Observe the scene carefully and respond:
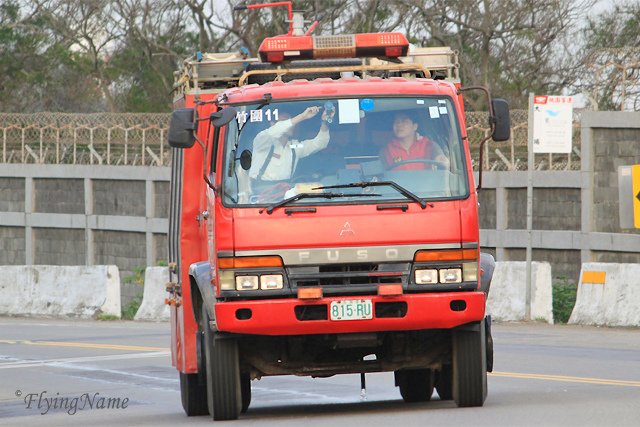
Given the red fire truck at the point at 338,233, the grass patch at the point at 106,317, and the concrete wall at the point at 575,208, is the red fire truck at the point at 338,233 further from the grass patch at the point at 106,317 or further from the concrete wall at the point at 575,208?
the grass patch at the point at 106,317

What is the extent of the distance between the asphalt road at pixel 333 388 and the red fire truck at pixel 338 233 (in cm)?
48

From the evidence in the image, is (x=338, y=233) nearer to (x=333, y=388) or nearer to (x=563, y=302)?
(x=333, y=388)

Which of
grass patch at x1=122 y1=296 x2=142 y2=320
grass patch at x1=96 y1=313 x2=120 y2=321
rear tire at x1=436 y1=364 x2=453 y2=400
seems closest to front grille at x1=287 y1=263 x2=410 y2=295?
rear tire at x1=436 y1=364 x2=453 y2=400

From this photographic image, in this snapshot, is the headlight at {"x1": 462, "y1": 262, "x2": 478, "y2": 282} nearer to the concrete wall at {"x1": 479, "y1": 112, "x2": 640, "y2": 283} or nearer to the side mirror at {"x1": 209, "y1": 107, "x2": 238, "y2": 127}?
the side mirror at {"x1": 209, "y1": 107, "x2": 238, "y2": 127}

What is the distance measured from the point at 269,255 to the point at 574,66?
39011 millimetres

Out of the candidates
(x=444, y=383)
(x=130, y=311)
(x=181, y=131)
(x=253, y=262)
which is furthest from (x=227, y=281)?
(x=130, y=311)

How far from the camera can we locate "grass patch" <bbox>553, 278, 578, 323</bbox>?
23875 mm

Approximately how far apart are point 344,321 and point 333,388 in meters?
4.64

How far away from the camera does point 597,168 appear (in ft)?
79.1

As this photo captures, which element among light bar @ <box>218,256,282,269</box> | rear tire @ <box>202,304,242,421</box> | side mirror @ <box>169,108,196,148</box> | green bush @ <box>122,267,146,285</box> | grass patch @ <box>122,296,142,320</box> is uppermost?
side mirror @ <box>169,108,196,148</box>

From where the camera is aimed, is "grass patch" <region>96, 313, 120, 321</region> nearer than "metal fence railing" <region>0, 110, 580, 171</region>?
Yes

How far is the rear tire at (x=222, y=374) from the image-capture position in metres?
10.8

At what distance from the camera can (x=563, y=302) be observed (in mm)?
24094

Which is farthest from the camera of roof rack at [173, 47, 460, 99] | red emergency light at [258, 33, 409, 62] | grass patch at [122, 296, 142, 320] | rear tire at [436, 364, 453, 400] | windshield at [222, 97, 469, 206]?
grass patch at [122, 296, 142, 320]
